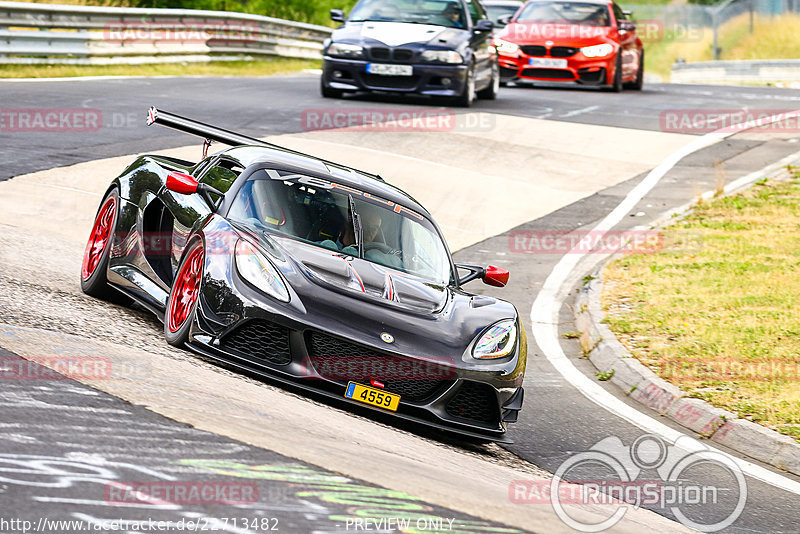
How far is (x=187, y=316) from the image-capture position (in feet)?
21.8

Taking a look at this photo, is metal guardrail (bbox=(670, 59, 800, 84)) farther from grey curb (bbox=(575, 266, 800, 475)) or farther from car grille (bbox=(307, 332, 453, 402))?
car grille (bbox=(307, 332, 453, 402))

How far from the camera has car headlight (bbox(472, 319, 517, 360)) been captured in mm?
6531

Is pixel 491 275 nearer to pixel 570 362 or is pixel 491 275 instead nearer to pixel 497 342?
pixel 497 342

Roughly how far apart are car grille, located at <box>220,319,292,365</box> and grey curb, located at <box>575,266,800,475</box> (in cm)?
289

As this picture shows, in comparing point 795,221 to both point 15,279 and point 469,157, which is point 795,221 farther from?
point 15,279

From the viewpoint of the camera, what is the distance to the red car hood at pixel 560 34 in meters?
22.7

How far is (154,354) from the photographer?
6297 millimetres

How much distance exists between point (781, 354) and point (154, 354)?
4.79m

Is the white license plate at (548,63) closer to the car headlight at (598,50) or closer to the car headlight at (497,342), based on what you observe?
the car headlight at (598,50)

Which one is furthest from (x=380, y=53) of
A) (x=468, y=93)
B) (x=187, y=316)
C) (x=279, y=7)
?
(x=279, y=7)

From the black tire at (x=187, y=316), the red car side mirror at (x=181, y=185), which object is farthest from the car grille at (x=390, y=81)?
the black tire at (x=187, y=316)

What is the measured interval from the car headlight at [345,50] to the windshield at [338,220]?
11.6m

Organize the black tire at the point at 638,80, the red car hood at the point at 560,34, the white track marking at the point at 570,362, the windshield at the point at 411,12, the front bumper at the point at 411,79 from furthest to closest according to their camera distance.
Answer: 1. the black tire at the point at 638,80
2. the red car hood at the point at 560,34
3. the windshield at the point at 411,12
4. the front bumper at the point at 411,79
5. the white track marking at the point at 570,362

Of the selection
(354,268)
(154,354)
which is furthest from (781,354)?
(154,354)
